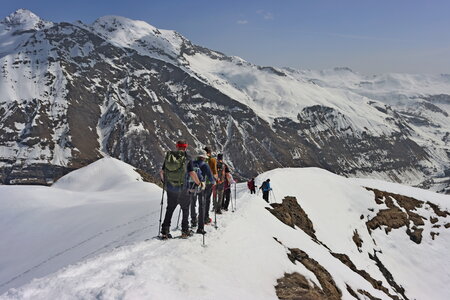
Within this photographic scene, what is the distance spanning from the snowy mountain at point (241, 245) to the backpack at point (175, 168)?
244 centimetres

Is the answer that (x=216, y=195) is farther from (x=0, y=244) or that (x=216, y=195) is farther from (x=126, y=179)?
(x=126, y=179)

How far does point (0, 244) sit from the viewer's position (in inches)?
934

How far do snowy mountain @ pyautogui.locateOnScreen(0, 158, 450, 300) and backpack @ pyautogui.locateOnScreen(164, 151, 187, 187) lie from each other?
95.9 inches

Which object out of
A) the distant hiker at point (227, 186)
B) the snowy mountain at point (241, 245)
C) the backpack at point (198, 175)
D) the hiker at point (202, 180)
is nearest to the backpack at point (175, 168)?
the backpack at point (198, 175)

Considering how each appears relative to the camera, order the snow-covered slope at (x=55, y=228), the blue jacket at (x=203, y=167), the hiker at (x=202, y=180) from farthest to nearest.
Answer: the snow-covered slope at (x=55, y=228) < the blue jacket at (x=203, y=167) < the hiker at (x=202, y=180)

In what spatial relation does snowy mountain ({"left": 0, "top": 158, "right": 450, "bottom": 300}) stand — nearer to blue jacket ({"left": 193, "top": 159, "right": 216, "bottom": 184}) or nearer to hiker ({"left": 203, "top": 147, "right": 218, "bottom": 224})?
hiker ({"left": 203, "top": 147, "right": 218, "bottom": 224})

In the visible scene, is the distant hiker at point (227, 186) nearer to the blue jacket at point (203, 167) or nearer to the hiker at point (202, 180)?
the hiker at point (202, 180)

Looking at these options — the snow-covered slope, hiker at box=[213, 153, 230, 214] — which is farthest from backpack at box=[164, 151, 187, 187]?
hiker at box=[213, 153, 230, 214]

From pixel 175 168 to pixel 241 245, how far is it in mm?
4525

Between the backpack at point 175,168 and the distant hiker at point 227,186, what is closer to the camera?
the backpack at point 175,168

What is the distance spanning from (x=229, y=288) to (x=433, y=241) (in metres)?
37.3

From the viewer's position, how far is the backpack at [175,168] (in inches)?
555

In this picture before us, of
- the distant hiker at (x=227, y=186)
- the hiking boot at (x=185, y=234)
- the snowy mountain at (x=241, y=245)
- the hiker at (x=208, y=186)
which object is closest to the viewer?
the snowy mountain at (x=241, y=245)

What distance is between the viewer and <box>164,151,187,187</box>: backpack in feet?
46.2
